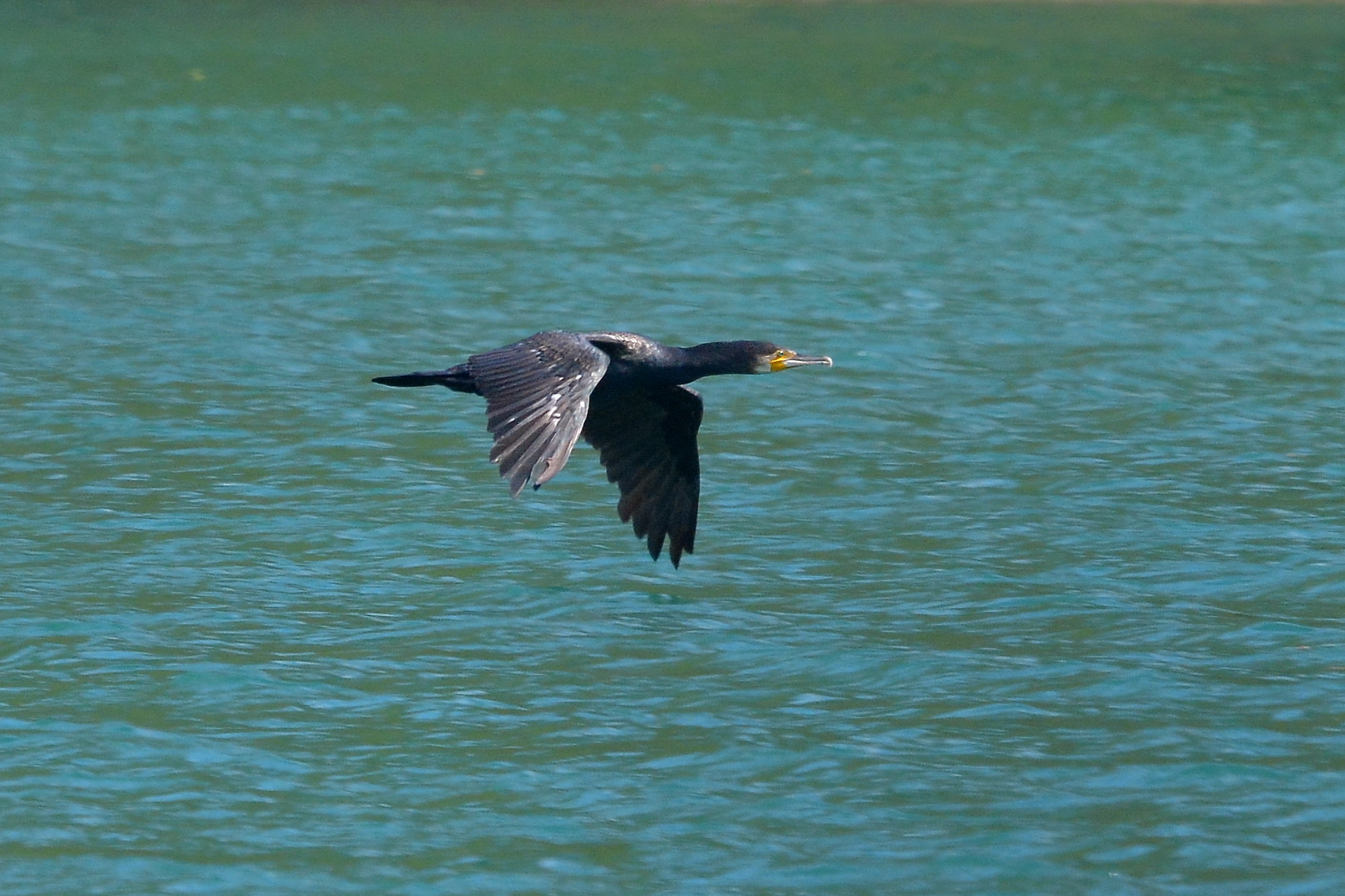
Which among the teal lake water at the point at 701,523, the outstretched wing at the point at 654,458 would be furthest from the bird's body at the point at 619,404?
the teal lake water at the point at 701,523

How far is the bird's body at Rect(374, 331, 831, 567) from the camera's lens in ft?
25.0

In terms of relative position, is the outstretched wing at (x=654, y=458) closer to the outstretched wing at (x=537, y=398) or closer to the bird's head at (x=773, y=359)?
the bird's head at (x=773, y=359)

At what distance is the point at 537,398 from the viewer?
7.75m

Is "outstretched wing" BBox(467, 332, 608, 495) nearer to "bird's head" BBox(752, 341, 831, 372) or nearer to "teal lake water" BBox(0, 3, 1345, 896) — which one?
"bird's head" BBox(752, 341, 831, 372)

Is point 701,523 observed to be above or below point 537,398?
below

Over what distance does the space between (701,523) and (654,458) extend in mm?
1301

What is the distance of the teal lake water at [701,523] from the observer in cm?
700

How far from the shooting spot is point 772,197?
65.6ft

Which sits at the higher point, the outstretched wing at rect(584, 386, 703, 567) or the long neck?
the long neck

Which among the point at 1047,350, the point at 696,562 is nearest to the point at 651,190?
the point at 1047,350

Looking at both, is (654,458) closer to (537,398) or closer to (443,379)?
(443,379)

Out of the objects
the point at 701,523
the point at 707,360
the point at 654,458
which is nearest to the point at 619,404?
the point at 654,458

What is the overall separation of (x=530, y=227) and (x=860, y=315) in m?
4.11

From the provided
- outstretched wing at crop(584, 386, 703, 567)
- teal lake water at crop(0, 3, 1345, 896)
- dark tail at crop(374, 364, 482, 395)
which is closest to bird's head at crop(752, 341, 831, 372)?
outstretched wing at crop(584, 386, 703, 567)
